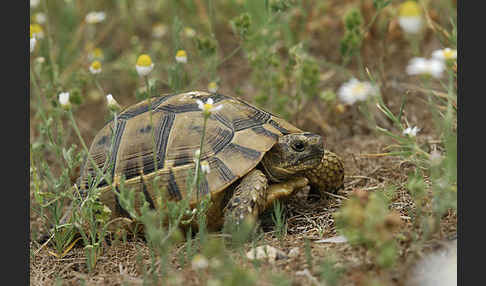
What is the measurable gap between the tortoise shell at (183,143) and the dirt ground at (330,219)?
0.38 m

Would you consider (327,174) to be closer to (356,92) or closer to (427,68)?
(356,92)

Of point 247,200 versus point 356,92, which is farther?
point 247,200

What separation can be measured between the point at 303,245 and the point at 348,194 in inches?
32.5

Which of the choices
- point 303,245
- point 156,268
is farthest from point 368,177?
point 156,268

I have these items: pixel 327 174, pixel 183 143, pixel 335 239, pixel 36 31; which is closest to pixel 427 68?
pixel 335 239

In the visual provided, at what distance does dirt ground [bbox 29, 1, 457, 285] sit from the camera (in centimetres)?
227

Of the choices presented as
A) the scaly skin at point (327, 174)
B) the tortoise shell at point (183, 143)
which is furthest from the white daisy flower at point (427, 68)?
the scaly skin at point (327, 174)

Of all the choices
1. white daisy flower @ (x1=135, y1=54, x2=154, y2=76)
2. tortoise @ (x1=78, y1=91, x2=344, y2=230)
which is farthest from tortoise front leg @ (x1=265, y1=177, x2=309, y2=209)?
white daisy flower @ (x1=135, y1=54, x2=154, y2=76)

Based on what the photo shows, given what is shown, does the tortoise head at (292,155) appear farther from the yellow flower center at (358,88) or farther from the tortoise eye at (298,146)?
the yellow flower center at (358,88)

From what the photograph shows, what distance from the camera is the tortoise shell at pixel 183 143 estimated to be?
9.81 feet

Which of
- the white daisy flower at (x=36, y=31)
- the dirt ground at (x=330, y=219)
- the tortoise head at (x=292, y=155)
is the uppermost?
the white daisy flower at (x=36, y=31)

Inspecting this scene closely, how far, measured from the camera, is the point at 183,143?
3072mm

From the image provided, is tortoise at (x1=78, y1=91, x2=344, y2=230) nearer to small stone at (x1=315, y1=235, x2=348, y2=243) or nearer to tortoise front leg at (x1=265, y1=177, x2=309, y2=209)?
tortoise front leg at (x1=265, y1=177, x2=309, y2=209)

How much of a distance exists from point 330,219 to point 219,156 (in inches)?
29.1
